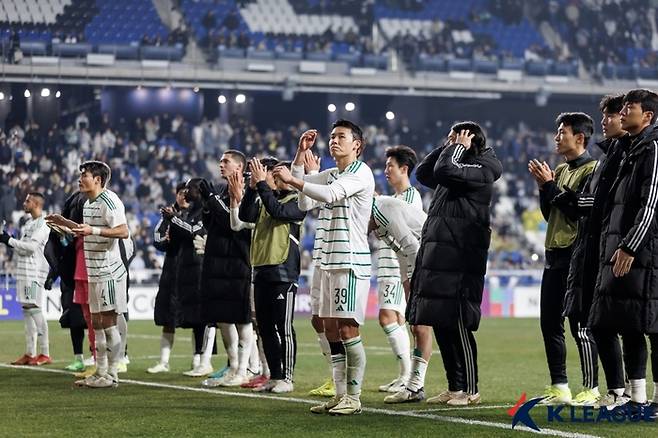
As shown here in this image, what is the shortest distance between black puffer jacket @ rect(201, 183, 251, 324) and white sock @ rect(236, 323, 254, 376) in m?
0.15

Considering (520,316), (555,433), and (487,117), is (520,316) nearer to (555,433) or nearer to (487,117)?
(487,117)

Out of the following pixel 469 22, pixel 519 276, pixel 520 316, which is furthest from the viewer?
pixel 469 22

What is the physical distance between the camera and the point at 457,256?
9.34 meters

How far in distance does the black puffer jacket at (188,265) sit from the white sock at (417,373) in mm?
3355

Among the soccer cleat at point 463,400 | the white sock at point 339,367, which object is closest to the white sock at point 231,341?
the soccer cleat at point 463,400

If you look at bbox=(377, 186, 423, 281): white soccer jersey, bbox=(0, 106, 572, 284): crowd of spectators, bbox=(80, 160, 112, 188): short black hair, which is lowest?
bbox=(377, 186, 423, 281): white soccer jersey

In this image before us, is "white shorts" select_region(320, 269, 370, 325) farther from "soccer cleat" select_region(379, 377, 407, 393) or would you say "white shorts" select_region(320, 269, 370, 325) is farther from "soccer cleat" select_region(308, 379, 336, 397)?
"soccer cleat" select_region(379, 377, 407, 393)

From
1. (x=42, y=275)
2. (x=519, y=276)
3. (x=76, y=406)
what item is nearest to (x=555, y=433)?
(x=76, y=406)

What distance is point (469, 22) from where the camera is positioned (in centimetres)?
4553

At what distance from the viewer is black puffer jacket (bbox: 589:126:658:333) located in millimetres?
7703

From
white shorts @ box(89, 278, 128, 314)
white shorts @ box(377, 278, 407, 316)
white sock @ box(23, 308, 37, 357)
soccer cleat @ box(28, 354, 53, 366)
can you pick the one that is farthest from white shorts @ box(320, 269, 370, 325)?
white sock @ box(23, 308, 37, 357)

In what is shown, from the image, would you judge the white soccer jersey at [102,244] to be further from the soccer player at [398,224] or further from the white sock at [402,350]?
the white sock at [402,350]

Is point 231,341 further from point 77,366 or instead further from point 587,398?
point 587,398

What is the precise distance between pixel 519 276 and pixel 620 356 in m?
24.9
